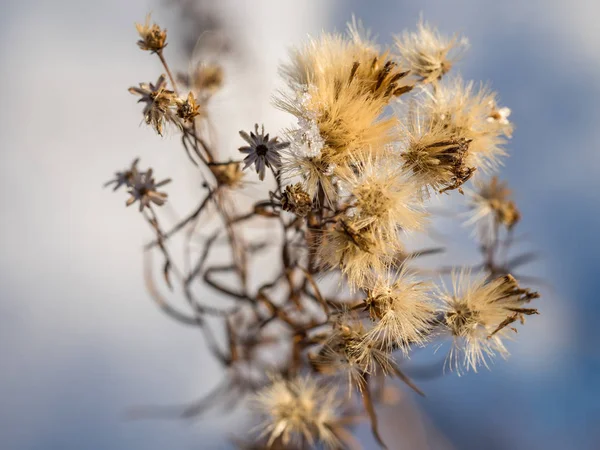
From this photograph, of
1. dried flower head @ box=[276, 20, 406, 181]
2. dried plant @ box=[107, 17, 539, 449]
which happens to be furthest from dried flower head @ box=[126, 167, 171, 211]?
dried flower head @ box=[276, 20, 406, 181]

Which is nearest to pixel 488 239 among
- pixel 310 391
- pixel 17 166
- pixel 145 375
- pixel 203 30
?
pixel 310 391

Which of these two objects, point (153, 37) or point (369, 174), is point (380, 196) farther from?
point (153, 37)

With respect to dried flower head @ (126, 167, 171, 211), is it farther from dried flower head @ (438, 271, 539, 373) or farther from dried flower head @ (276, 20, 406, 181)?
dried flower head @ (438, 271, 539, 373)

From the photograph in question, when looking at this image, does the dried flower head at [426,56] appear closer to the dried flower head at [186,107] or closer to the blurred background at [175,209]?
the dried flower head at [186,107]

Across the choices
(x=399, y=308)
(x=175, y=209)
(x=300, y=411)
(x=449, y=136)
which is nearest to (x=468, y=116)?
(x=449, y=136)

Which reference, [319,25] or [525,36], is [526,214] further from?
[319,25]

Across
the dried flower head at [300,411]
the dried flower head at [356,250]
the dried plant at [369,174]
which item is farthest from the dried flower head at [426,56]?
the dried flower head at [300,411]

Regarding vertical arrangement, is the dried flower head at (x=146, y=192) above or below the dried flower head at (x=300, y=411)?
above
